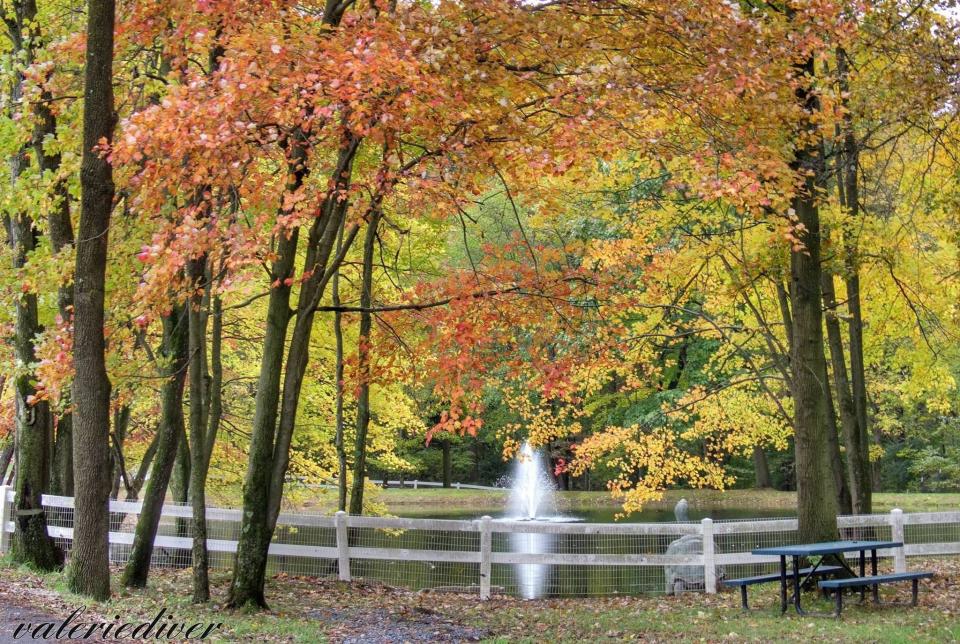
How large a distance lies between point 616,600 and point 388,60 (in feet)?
24.8

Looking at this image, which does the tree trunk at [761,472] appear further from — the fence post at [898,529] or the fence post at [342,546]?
the fence post at [342,546]

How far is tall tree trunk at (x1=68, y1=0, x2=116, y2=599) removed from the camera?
7242 millimetres

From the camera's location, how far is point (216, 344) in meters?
10.8

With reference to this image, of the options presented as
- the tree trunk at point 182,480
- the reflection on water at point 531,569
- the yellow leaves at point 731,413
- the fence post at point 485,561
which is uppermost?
the yellow leaves at point 731,413

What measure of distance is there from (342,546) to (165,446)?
269 cm

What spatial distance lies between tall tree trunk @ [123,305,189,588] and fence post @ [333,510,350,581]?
2.24 m

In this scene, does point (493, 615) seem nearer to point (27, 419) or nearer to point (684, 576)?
point (684, 576)

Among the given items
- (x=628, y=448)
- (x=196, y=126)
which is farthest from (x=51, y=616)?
(x=628, y=448)

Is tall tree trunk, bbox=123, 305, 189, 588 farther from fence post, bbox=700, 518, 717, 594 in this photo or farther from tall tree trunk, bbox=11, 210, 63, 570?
fence post, bbox=700, 518, 717, 594

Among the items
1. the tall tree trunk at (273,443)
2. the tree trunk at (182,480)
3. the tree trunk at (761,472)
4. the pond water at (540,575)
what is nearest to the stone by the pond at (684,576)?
the pond water at (540,575)

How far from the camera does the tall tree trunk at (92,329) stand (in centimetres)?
724

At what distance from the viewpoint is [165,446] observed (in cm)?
1053

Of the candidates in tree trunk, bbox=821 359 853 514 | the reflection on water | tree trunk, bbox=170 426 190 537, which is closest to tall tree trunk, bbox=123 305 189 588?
tree trunk, bbox=170 426 190 537

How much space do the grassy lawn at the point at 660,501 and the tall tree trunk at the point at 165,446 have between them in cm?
1517
